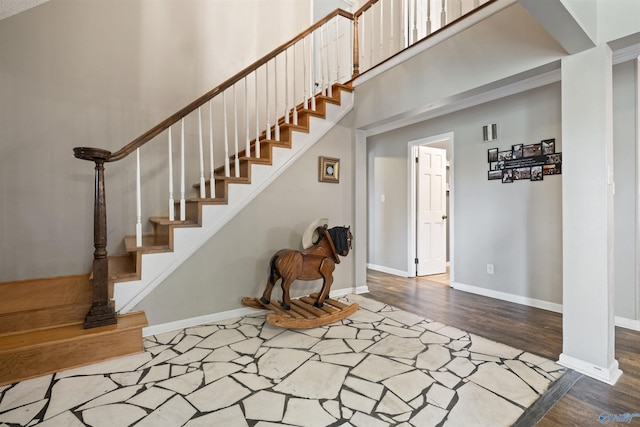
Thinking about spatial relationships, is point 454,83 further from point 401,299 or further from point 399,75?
point 401,299

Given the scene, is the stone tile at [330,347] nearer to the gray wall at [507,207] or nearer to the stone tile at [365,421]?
the stone tile at [365,421]

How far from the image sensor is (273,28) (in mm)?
4043

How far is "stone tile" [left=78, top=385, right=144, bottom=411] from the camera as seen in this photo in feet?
5.04

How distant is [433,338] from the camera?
234 centimetres

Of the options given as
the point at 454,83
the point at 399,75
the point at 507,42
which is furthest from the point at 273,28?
the point at 507,42

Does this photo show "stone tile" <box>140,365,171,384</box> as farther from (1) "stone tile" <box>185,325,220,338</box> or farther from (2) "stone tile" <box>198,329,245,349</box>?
(1) "stone tile" <box>185,325,220,338</box>

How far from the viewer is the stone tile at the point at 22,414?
1.41 m

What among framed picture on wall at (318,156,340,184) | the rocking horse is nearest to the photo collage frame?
framed picture on wall at (318,156,340,184)

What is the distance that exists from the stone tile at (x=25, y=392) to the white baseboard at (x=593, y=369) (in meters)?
3.14

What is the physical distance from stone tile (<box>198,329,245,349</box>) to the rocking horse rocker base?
295 mm

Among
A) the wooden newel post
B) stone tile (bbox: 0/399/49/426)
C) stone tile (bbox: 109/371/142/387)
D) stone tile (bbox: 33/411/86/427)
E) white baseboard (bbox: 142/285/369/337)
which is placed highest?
the wooden newel post

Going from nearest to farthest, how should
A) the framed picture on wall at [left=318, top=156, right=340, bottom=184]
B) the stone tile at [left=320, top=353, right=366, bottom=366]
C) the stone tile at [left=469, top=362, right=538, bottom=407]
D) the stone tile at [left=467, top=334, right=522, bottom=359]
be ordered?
the stone tile at [left=469, top=362, right=538, bottom=407], the stone tile at [left=320, top=353, right=366, bottom=366], the stone tile at [left=467, top=334, right=522, bottom=359], the framed picture on wall at [left=318, top=156, right=340, bottom=184]

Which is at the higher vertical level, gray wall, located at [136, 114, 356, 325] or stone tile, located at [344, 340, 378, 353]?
gray wall, located at [136, 114, 356, 325]

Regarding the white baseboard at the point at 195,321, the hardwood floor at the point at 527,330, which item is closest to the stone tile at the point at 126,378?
the white baseboard at the point at 195,321
